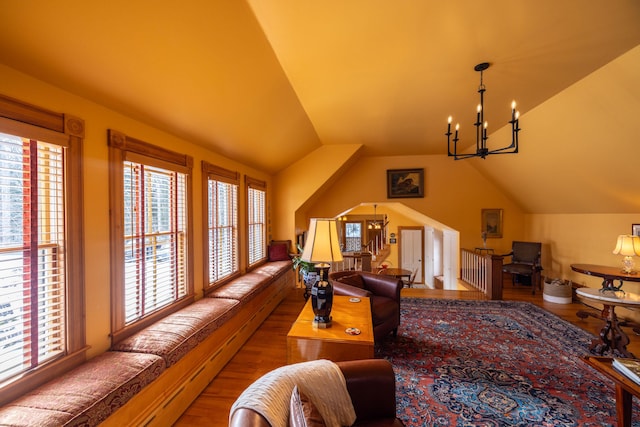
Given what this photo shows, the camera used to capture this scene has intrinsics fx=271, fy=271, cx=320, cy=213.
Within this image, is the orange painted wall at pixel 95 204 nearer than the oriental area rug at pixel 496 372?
Yes

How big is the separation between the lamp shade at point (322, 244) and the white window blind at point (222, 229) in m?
1.81

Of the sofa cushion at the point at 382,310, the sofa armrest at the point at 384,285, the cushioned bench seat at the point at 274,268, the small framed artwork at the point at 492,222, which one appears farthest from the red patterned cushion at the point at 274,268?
the small framed artwork at the point at 492,222

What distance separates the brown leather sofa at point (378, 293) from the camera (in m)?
3.03

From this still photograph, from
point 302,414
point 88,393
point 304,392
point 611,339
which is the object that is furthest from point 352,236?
point 302,414

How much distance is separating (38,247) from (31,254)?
2.1 inches

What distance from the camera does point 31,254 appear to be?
1530 millimetres

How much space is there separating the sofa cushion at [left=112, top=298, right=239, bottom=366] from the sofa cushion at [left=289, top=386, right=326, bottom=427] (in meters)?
1.29

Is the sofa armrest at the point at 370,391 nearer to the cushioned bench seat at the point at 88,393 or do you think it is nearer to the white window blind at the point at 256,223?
the cushioned bench seat at the point at 88,393

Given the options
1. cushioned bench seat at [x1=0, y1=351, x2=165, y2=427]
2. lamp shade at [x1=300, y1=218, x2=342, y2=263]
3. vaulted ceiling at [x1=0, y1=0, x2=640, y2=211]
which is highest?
vaulted ceiling at [x1=0, y1=0, x2=640, y2=211]

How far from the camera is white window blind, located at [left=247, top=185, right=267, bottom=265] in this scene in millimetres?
4633

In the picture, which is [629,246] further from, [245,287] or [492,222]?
[245,287]

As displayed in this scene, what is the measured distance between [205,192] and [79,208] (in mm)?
1511

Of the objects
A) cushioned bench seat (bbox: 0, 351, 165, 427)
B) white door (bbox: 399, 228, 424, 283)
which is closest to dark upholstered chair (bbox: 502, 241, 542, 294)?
white door (bbox: 399, 228, 424, 283)

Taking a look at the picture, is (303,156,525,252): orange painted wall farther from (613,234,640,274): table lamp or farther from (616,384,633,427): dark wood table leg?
(616,384,633,427): dark wood table leg
